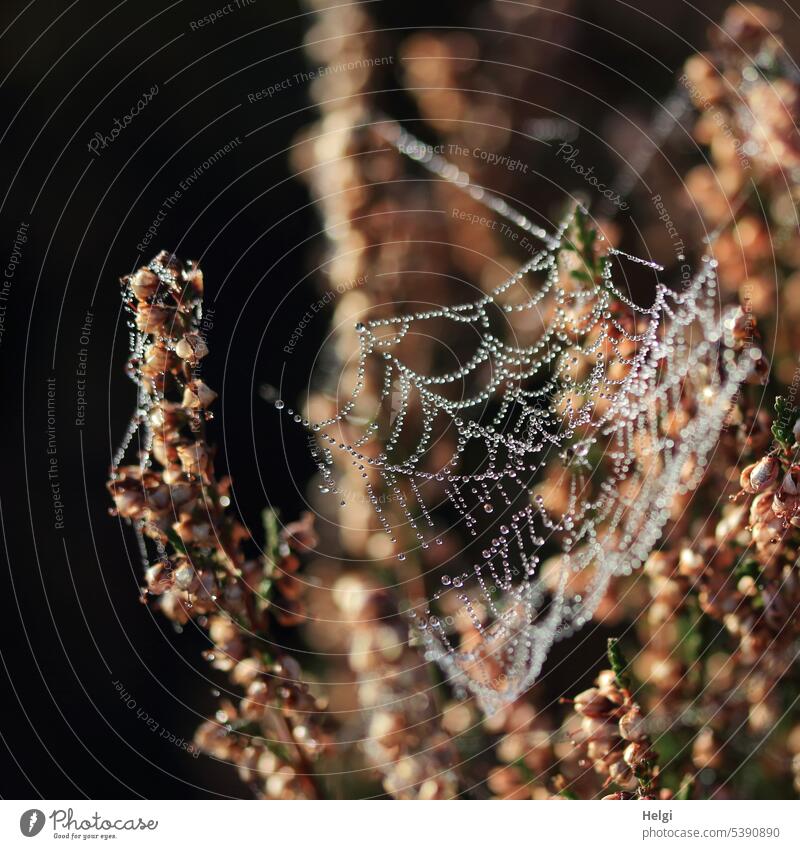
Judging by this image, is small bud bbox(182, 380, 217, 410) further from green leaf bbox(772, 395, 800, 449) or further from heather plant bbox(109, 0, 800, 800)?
green leaf bbox(772, 395, 800, 449)

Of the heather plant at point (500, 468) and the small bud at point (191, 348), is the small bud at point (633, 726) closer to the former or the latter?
the heather plant at point (500, 468)

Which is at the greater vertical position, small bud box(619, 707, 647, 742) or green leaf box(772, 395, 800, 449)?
green leaf box(772, 395, 800, 449)

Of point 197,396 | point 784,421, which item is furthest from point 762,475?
point 197,396

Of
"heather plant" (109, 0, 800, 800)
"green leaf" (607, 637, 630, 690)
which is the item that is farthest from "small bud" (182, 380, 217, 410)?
"green leaf" (607, 637, 630, 690)

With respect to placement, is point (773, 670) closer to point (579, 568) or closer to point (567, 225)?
point (579, 568)

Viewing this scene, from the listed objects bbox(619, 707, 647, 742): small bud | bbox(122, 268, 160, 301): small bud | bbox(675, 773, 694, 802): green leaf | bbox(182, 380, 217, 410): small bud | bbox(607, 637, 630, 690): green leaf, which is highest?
bbox(122, 268, 160, 301): small bud
